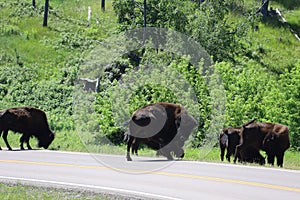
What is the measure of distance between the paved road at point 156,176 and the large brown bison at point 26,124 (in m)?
2.50

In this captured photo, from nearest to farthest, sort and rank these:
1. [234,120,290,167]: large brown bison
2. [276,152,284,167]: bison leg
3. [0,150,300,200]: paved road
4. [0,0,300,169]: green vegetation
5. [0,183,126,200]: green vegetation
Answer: [0,150,300,200]: paved road → [0,183,126,200]: green vegetation → [234,120,290,167]: large brown bison → [276,152,284,167]: bison leg → [0,0,300,169]: green vegetation

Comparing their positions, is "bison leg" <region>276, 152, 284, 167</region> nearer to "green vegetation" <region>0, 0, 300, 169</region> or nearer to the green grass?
"green vegetation" <region>0, 0, 300, 169</region>

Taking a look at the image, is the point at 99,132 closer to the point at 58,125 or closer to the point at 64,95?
the point at 58,125

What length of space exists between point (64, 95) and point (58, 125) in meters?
5.57

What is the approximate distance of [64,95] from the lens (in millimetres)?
36281

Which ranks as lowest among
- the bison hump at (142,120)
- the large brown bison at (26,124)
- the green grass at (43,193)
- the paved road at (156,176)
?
the green grass at (43,193)

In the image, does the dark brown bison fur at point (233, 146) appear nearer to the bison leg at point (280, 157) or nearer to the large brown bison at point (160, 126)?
the bison leg at point (280, 157)

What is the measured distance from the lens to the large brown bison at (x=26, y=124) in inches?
758

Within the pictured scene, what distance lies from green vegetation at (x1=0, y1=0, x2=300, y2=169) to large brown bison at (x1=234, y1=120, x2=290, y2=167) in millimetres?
2826

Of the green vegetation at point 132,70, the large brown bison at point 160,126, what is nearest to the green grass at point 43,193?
the large brown bison at point 160,126

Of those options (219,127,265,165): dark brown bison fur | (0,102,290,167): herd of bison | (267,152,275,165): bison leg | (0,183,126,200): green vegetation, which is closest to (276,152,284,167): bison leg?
(0,102,290,167): herd of bison

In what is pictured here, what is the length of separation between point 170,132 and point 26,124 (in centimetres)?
604

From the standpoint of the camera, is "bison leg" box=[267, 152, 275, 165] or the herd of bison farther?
"bison leg" box=[267, 152, 275, 165]

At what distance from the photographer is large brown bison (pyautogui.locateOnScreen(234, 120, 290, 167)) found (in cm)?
1700
